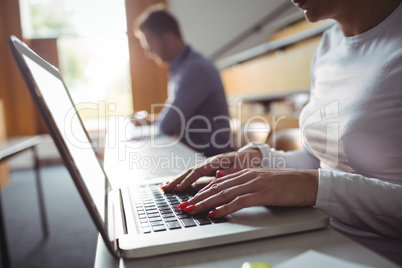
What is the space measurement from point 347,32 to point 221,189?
0.57 meters

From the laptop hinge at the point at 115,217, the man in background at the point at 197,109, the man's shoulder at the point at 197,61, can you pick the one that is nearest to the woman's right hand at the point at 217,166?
the laptop hinge at the point at 115,217

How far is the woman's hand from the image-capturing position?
49cm

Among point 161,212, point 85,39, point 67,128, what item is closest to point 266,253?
point 161,212

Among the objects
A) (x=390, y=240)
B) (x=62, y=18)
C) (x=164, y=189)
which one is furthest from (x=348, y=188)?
(x=62, y=18)

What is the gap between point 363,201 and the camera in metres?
0.52

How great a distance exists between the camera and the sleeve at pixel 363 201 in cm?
51

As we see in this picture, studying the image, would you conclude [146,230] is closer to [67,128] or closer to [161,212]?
[161,212]

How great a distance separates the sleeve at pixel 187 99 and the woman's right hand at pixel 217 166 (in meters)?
1.00

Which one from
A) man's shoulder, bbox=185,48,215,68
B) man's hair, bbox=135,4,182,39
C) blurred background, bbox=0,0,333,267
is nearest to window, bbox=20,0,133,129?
blurred background, bbox=0,0,333,267

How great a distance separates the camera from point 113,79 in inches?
178

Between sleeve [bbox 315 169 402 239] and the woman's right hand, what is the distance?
213 millimetres

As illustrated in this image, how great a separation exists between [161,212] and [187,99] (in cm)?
131

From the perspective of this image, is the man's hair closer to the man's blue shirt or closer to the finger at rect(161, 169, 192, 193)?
the man's blue shirt

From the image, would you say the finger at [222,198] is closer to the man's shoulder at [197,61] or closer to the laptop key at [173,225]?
the laptop key at [173,225]
